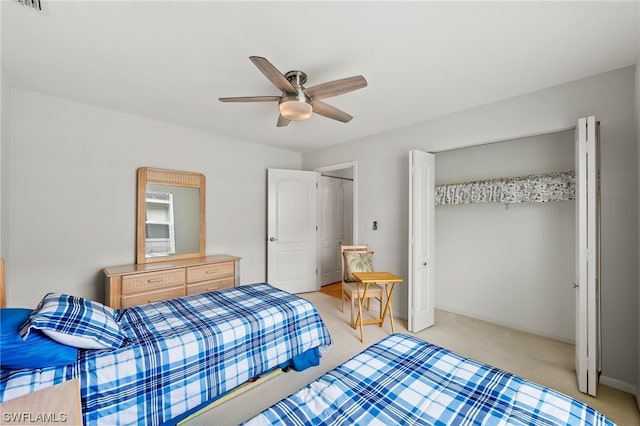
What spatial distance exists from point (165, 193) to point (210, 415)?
2585 mm

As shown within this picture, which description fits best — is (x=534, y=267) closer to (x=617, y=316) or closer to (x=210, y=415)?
(x=617, y=316)

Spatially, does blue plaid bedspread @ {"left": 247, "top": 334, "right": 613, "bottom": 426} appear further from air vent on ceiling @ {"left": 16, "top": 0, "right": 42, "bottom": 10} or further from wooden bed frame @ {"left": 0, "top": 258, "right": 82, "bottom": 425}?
air vent on ceiling @ {"left": 16, "top": 0, "right": 42, "bottom": 10}

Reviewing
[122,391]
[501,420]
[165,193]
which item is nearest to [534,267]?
[501,420]

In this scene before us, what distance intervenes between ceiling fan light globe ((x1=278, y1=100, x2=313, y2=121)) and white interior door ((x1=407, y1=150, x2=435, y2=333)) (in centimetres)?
157

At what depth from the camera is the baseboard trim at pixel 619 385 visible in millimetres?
2061

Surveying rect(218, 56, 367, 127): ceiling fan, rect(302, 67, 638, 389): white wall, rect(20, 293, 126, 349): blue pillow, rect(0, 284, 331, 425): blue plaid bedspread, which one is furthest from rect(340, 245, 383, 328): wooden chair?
rect(20, 293, 126, 349): blue pillow

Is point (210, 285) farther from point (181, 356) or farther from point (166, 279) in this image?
point (181, 356)

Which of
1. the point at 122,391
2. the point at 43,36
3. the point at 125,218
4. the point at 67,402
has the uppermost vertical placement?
the point at 43,36

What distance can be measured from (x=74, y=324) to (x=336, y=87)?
2.17 m

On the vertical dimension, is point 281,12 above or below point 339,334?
above

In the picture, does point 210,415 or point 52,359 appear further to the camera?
point 210,415

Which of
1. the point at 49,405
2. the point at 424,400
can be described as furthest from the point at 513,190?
the point at 49,405

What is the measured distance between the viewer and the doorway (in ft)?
17.4

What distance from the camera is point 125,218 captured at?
3.16 metres
